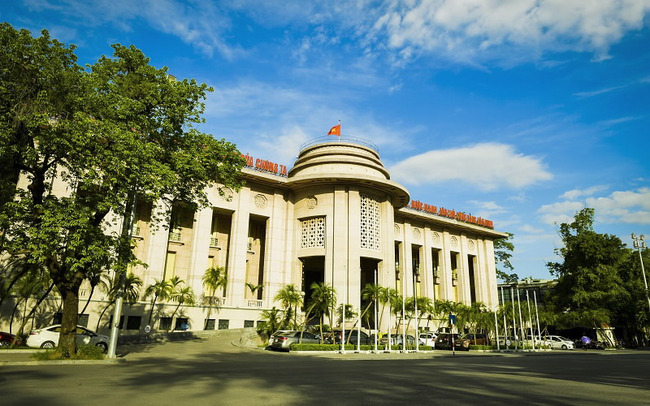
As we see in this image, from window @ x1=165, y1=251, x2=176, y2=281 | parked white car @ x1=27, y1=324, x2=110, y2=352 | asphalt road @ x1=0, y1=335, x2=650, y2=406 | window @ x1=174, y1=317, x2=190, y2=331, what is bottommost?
asphalt road @ x1=0, y1=335, x2=650, y2=406

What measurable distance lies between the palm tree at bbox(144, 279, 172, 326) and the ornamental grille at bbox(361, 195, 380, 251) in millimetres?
18195

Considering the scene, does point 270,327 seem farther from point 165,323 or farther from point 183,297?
point 165,323

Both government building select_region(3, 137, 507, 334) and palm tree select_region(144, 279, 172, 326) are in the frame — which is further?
government building select_region(3, 137, 507, 334)

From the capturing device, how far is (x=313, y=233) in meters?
42.3

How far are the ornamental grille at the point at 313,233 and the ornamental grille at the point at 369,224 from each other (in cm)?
404

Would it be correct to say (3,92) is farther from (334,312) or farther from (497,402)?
(334,312)

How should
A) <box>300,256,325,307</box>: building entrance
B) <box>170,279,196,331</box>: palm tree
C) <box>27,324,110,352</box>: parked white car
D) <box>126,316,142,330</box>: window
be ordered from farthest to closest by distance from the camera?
<box>300,256,325,307</box>: building entrance, <box>170,279,196,331</box>: palm tree, <box>126,316,142,330</box>: window, <box>27,324,110,352</box>: parked white car

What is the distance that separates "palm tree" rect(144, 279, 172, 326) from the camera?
1315 inches

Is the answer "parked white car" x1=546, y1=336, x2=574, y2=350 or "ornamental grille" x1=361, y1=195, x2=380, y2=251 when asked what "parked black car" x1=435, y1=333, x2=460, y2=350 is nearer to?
"ornamental grille" x1=361, y1=195, x2=380, y2=251

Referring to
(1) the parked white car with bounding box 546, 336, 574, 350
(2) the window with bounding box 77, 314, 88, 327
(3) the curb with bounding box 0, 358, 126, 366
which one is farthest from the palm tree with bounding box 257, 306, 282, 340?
(1) the parked white car with bounding box 546, 336, 574, 350

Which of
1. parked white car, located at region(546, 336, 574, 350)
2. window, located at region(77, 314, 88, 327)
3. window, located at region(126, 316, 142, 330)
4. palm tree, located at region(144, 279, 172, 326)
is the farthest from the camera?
parked white car, located at region(546, 336, 574, 350)

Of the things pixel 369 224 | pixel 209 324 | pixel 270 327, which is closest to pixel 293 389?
pixel 270 327

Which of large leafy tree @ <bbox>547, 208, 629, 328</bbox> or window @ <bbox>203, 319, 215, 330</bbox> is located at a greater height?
large leafy tree @ <bbox>547, 208, 629, 328</bbox>

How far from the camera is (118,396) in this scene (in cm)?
841
